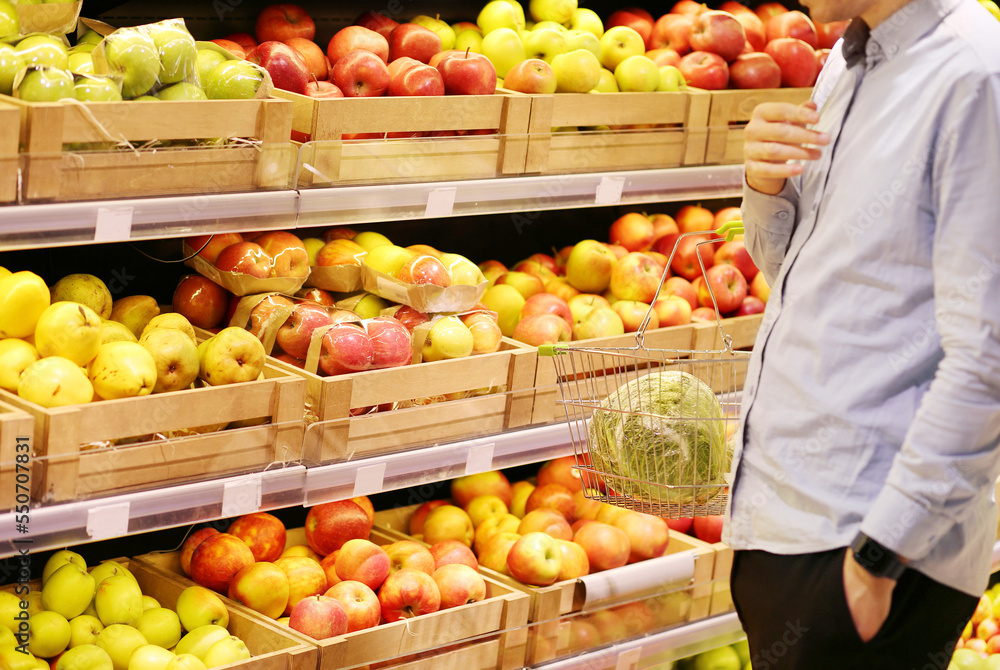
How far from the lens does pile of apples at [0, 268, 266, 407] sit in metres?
1.63

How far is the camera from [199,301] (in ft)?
6.82

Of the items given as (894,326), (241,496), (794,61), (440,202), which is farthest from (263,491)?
(794,61)

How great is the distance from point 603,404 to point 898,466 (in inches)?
27.9

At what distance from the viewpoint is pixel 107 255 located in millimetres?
2232

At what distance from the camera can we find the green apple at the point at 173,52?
5.75ft

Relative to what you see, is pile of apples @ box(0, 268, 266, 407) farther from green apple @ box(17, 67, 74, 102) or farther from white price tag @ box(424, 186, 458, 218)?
white price tag @ box(424, 186, 458, 218)

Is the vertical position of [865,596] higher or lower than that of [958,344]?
lower

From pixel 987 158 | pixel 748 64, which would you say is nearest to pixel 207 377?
pixel 987 158

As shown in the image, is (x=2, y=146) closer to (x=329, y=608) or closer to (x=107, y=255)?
(x=107, y=255)

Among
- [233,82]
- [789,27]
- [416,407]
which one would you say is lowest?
[416,407]

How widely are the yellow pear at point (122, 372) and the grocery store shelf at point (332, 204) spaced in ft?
0.63

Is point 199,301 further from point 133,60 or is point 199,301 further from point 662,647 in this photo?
point 662,647

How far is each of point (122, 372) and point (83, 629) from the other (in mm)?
512

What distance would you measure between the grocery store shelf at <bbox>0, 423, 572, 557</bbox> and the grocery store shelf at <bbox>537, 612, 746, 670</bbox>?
0.46m
